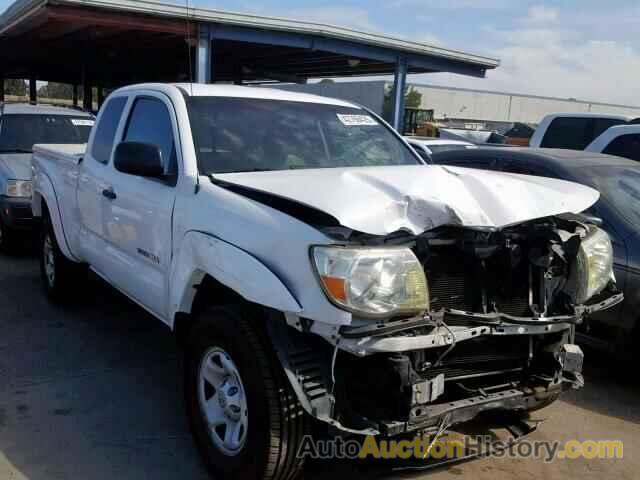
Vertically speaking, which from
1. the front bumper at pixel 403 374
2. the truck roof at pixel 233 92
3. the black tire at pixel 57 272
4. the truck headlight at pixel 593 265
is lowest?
the black tire at pixel 57 272

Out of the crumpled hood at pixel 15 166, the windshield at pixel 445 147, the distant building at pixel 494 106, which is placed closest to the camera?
the crumpled hood at pixel 15 166

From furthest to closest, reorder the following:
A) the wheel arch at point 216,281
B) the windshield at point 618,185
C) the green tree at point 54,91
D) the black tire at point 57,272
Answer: the green tree at point 54,91, the black tire at point 57,272, the windshield at point 618,185, the wheel arch at point 216,281

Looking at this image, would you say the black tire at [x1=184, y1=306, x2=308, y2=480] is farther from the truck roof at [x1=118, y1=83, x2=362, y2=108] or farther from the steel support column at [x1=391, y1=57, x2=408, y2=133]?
the steel support column at [x1=391, y1=57, x2=408, y2=133]

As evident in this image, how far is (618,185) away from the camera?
4844 millimetres

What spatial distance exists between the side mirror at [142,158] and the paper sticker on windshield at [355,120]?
1.43m

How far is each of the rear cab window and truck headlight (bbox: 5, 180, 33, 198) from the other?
756 cm

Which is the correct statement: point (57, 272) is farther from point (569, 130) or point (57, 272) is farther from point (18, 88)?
point (18, 88)

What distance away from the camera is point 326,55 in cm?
1728

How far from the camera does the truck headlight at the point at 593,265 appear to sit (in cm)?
308

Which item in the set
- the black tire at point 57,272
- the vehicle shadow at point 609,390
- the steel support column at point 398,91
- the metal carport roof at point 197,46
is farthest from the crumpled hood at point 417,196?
the steel support column at point 398,91

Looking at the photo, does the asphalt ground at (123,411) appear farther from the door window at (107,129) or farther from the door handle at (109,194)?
the door window at (107,129)

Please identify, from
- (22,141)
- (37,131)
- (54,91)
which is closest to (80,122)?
(37,131)

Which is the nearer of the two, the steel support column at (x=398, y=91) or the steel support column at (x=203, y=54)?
the steel support column at (x=203, y=54)

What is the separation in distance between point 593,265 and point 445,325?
1.07 m
